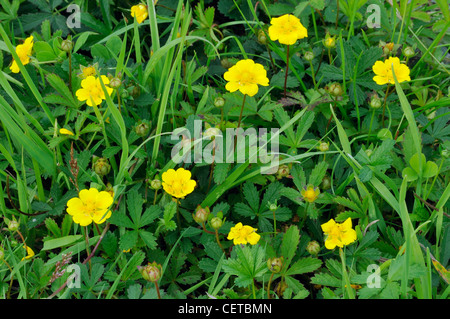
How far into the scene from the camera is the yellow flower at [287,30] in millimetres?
1798

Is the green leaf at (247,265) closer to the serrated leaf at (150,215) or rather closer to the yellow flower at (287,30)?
the serrated leaf at (150,215)

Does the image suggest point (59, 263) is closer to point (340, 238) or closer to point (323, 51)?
point (340, 238)

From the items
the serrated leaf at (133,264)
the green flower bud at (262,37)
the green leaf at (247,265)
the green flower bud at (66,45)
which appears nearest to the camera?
the green leaf at (247,265)

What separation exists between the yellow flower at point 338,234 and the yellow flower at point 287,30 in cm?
74

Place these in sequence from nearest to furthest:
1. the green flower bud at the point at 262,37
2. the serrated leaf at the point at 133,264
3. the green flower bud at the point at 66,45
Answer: the serrated leaf at the point at 133,264 < the green flower bud at the point at 66,45 < the green flower bud at the point at 262,37

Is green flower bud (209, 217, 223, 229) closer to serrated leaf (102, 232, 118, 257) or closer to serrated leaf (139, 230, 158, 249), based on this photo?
serrated leaf (139, 230, 158, 249)

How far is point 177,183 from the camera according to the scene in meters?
1.55

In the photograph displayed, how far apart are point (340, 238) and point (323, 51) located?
0.87 m

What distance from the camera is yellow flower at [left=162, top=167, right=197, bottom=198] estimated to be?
1542 millimetres

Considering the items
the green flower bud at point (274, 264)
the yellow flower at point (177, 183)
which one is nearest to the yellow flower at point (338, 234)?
the green flower bud at point (274, 264)

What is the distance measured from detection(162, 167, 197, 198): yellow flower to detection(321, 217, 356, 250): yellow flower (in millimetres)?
465

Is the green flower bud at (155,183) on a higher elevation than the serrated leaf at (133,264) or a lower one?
higher
